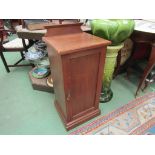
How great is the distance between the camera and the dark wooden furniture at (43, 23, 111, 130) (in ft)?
2.88

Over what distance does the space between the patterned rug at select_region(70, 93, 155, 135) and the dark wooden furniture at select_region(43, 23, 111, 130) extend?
154mm

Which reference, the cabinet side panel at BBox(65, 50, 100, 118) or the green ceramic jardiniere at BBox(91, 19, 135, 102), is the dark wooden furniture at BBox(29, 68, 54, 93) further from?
the green ceramic jardiniere at BBox(91, 19, 135, 102)

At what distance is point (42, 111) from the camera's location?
1.50m

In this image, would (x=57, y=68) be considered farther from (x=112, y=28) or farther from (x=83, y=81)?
(x=112, y=28)

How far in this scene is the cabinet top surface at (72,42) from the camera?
0.83 meters

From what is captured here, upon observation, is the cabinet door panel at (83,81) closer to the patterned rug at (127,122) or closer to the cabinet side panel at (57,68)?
the cabinet side panel at (57,68)

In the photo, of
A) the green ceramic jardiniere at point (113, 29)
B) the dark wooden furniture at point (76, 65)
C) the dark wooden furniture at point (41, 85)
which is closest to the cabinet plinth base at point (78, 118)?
the dark wooden furniture at point (76, 65)

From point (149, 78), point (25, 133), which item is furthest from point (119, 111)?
point (25, 133)

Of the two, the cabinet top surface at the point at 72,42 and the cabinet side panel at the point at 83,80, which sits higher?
the cabinet top surface at the point at 72,42

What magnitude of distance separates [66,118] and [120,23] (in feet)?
3.14

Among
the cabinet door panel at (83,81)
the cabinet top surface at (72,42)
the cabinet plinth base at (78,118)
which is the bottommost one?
the cabinet plinth base at (78,118)

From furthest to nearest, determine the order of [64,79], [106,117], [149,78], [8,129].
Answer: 1. [149,78]
2. [106,117]
3. [8,129]
4. [64,79]

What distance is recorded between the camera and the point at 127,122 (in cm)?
138
